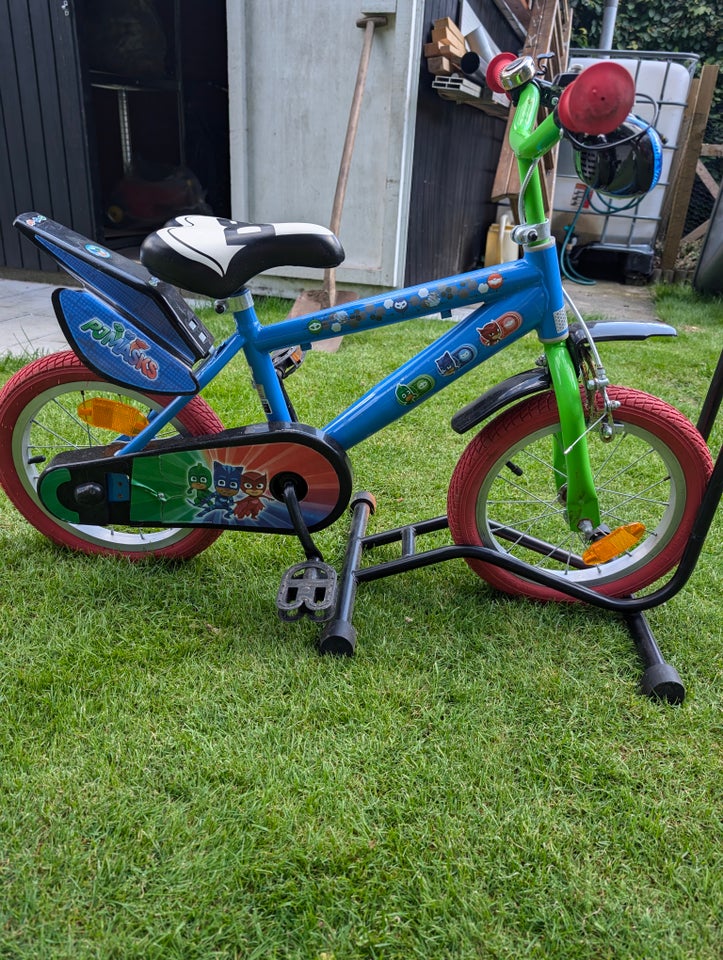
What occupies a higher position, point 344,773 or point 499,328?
point 499,328

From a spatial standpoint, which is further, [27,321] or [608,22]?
[608,22]

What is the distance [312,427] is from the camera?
1743 mm

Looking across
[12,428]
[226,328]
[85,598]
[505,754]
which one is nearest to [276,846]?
[505,754]

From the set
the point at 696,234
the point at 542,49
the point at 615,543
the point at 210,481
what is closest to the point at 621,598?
the point at 615,543

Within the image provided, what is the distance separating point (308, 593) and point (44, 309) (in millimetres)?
3628

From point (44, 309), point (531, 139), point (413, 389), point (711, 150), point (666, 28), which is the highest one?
point (666, 28)

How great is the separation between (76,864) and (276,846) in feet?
1.05

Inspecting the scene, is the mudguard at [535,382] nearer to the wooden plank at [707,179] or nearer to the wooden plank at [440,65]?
the wooden plank at [440,65]

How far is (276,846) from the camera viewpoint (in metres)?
1.21

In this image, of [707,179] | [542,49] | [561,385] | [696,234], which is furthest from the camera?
[696,234]

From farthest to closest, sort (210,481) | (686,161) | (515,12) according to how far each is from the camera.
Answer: (686,161), (515,12), (210,481)

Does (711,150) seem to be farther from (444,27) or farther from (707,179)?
(444,27)

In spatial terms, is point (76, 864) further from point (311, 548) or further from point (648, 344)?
point (648, 344)

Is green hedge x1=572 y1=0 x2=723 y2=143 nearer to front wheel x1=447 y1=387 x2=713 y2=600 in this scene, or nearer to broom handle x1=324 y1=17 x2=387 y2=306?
broom handle x1=324 y1=17 x2=387 y2=306
